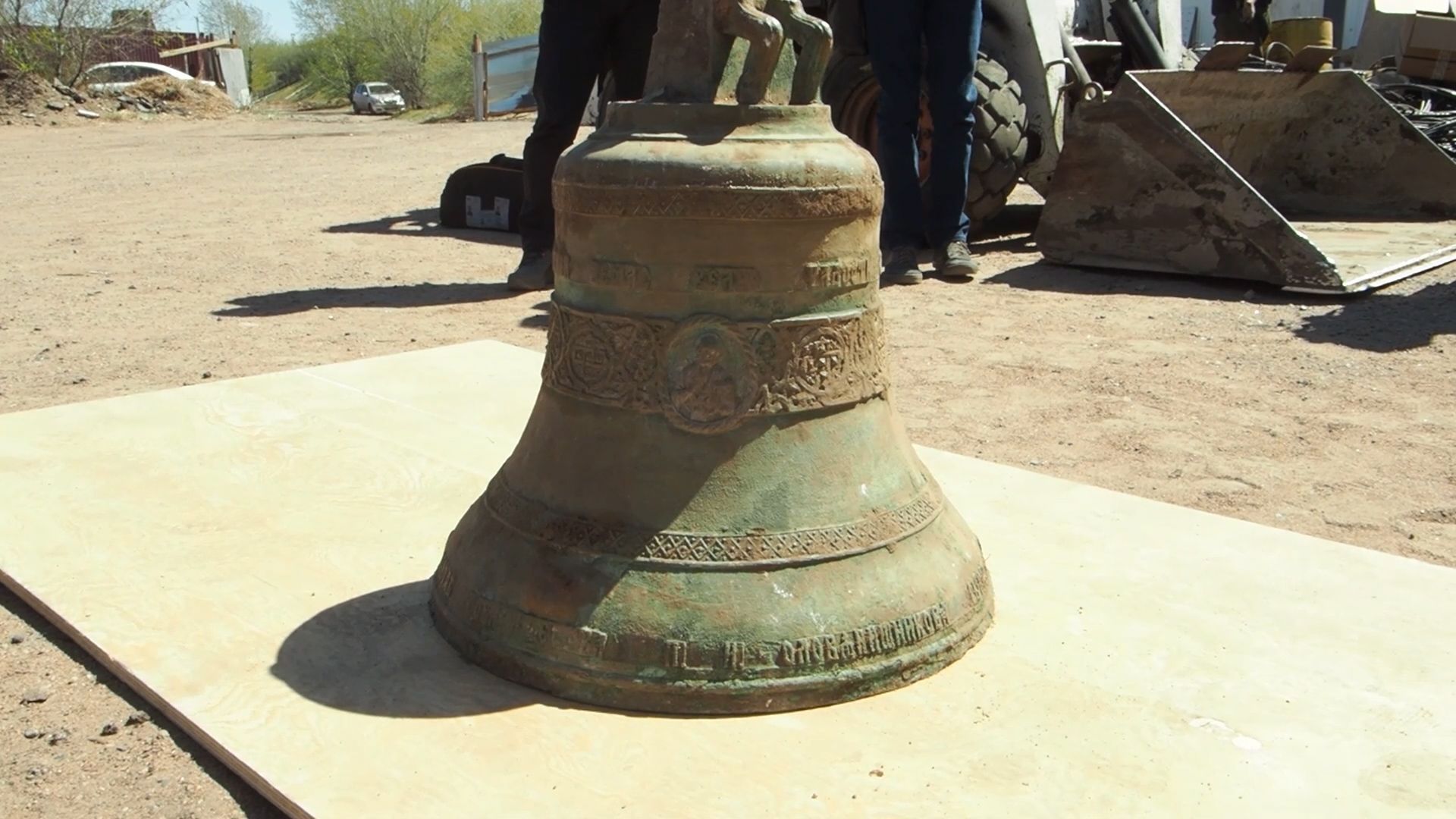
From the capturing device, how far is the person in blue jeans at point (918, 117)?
17.1ft

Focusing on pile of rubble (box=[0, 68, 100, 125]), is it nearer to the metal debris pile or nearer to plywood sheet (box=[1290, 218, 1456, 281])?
the metal debris pile

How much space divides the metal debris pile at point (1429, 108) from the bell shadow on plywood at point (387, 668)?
6.86 m

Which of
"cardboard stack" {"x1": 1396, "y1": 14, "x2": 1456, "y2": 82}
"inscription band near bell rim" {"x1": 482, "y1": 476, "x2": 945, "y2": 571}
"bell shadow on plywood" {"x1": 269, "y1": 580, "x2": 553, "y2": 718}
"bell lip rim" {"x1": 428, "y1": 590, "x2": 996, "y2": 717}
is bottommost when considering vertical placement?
"bell shadow on plywood" {"x1": 269, "y1": 580, "x2": 553, "y2": 718}

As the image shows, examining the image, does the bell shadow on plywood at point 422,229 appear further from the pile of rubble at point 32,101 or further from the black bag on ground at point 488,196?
the pile of rubble at point 32,101

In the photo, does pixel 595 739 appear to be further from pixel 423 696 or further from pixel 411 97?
pixel 411 97

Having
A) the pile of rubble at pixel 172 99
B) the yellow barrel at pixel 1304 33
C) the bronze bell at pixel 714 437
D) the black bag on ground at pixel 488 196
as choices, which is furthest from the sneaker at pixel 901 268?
the pile of rubble at pixel 172 99

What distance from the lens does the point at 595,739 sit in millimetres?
1918

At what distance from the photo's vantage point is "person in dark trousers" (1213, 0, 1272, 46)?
927 cm

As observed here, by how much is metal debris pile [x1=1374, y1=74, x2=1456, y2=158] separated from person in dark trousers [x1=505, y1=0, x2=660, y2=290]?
455cm

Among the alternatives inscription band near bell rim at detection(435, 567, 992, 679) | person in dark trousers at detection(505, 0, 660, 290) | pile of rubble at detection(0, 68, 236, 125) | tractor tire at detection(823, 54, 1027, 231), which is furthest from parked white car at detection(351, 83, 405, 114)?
inscription band near bell rim at detection(435, 567, 992, 679)

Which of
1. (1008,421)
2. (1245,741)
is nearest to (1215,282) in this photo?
(1008,421)

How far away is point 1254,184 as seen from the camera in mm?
7562

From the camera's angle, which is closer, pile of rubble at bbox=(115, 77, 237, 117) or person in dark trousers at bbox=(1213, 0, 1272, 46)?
person in dark trousers at bbox=(1213, 0, 1272, 46)

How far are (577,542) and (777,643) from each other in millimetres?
360
